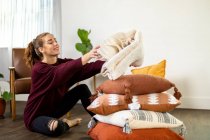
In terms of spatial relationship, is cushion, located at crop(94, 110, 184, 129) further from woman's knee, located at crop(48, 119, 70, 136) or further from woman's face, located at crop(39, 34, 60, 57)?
woman's face, located at crop(39, 34, 60, 57)

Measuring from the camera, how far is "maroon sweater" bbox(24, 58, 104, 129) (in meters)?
2.02

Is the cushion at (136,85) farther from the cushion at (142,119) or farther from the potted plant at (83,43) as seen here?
the potted plant at (83,43)

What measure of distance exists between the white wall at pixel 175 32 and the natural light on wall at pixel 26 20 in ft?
2.38

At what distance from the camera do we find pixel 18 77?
10.6 feet

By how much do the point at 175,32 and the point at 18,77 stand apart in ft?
6.34

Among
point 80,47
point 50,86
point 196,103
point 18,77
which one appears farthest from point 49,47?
point 196,103

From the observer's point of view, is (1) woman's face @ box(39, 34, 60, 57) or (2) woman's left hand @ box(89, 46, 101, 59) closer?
(2) woman's left hand @ box(89, 46, 101, 59)

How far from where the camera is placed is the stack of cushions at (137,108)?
61.1 inches

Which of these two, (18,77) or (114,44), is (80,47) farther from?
(114,44)

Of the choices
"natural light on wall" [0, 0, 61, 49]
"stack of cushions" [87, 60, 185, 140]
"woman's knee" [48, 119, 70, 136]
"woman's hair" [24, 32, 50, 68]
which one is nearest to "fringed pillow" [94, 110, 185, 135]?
"stack of cushions" [87, 60, 185, 140]

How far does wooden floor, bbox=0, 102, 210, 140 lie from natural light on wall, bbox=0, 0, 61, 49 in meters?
1.35

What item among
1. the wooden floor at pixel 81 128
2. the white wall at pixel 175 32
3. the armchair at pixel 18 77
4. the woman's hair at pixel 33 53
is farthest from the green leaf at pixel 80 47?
the woman's hair at pixel 33 53

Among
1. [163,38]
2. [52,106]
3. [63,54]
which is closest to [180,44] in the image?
[163,38]

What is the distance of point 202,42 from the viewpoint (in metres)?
3.36
